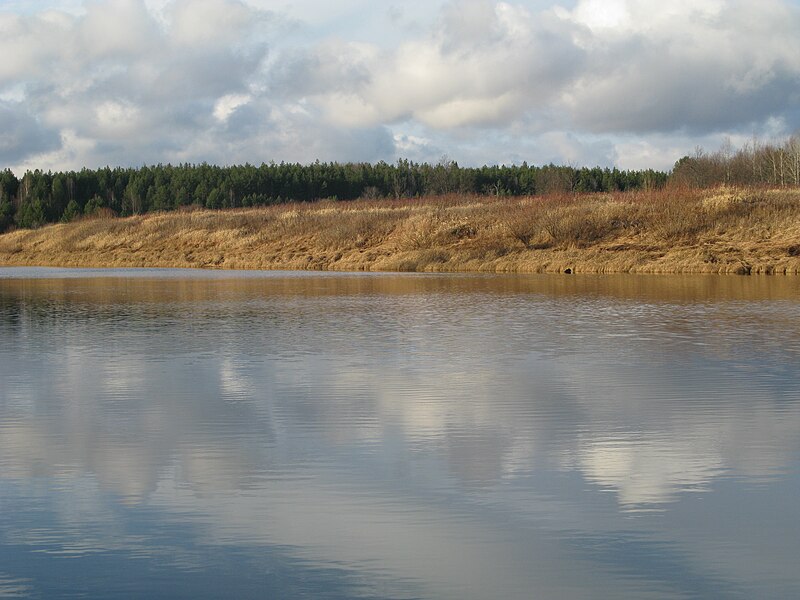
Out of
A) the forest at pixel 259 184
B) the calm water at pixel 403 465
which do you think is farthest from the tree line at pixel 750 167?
the calm water at pixel 403 465

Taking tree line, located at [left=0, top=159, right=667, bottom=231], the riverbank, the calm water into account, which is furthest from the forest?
the calm water

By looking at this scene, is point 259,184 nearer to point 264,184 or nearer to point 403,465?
point 264,184

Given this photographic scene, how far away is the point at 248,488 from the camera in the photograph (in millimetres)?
8750

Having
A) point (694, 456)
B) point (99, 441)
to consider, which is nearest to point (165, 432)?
point (99, 441)

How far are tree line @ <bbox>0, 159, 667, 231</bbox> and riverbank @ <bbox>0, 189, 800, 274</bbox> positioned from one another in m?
55.5

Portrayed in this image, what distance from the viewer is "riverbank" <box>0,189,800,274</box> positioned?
51.4m

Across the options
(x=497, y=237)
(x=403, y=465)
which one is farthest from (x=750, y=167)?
(x=403, y=465)

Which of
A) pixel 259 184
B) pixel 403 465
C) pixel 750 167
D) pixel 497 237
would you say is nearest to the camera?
pixel 403 465

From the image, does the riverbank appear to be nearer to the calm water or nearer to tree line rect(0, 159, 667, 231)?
the calm water

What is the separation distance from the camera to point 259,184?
146 m

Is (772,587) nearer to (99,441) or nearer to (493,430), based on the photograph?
(493,430)

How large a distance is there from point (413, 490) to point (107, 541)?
2.53 metres

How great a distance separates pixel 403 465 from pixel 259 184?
13922cm

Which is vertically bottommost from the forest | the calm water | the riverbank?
the calm water
